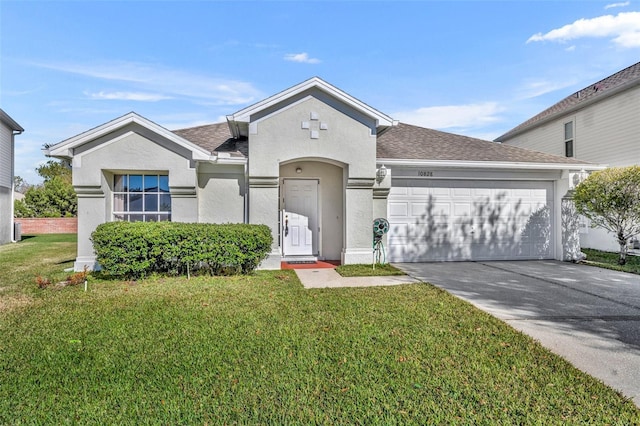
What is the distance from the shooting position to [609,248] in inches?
503

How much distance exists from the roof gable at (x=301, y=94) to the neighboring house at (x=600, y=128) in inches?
367

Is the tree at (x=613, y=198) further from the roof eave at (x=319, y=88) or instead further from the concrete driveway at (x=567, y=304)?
the roof eave at (x=319, y=88)

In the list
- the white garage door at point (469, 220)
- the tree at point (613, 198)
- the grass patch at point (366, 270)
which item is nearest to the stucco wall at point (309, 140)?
A: the white garage door at point (469, 220)

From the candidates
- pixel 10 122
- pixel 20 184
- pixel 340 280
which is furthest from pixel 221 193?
pixel 20 184

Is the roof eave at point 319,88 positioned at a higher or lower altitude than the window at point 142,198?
higher

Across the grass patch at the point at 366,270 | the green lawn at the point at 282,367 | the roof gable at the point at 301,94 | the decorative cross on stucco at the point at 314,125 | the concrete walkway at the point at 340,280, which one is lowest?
the green lawn at the point at 282,367

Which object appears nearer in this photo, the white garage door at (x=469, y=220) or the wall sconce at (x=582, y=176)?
the white garage door at (x=469, y=220)

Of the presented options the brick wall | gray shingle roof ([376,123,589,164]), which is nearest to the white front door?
gray shingle roof ([376,123,589,164])

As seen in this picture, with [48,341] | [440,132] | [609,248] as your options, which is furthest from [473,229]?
[48,341]

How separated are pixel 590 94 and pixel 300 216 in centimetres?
1426

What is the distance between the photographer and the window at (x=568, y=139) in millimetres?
14469

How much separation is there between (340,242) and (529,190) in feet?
20.9

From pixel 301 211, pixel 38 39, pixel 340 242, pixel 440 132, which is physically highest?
pixel 38 39

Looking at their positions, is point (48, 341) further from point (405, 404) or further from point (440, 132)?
point (440, 132)
